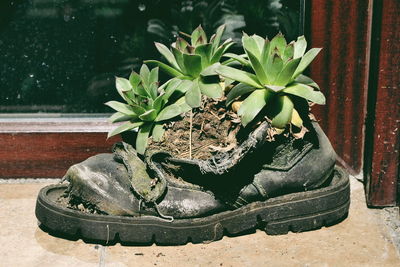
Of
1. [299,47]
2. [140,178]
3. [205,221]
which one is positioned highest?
[299,47]

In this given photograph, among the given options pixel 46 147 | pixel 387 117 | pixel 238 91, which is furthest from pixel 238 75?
pixel 46 147

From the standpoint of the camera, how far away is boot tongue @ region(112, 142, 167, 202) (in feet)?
6.21

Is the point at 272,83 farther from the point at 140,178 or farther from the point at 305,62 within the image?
the point at 140,178

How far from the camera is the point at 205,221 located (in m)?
1.92

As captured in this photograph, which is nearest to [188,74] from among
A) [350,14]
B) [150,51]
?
[150,51]

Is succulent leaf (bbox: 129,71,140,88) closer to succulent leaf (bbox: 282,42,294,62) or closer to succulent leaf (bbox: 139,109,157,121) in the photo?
succulent leaf (bbox: 139,109,157,121)

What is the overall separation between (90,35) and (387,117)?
1.22 metres

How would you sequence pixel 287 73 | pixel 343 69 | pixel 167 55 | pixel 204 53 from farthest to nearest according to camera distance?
A: pixel 343 69
pixel 167 55
pixel 204 53
pixel 287 73

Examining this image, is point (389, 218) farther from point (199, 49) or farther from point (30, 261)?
point (30, 261)

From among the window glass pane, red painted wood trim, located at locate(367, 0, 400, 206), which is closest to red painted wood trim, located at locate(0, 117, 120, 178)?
the window glass pane

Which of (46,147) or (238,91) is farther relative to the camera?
(46,147)

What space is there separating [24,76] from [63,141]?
1.06 ft

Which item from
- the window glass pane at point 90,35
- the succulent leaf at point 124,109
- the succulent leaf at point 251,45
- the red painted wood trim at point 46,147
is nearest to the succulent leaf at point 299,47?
the succulent leaf at point 251,45

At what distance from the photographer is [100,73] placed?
2.48 metres
